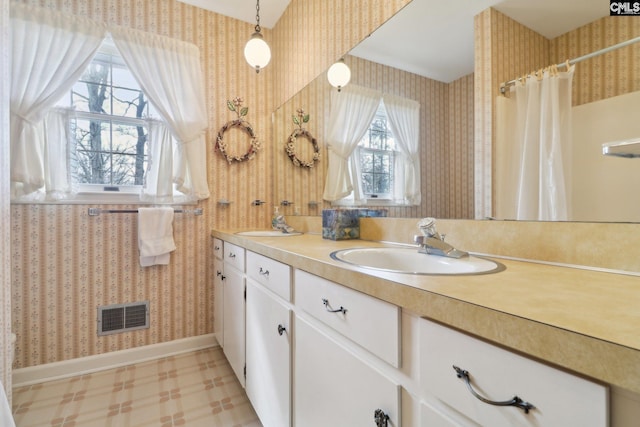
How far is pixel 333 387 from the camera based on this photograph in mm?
833

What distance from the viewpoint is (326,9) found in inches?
74.0

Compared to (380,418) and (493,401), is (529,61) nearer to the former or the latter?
(493,401)

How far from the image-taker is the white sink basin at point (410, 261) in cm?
91

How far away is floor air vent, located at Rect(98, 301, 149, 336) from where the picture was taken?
6.54 feet

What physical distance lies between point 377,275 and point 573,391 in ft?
1.23

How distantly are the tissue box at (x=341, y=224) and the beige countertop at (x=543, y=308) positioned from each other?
0.70 m

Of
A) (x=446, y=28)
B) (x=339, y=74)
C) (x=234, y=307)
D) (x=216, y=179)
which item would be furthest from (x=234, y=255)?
(x=446, y=28)

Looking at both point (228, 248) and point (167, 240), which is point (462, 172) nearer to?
point (228, 248)

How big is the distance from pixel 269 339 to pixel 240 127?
1.76 metres

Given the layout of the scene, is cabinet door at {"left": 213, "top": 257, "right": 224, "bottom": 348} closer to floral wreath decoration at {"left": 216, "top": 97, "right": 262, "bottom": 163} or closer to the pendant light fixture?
floral wreath decoration at {"left": 216, "top": 97, "right": 262, "bottom": 163}

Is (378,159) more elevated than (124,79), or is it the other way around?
(124,79)

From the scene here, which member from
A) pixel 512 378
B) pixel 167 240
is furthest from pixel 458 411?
pixel 167 240

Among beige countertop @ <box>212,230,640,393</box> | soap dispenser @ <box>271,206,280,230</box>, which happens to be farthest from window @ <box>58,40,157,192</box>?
A: beige countertop @ <box>212,230,640,393</box>

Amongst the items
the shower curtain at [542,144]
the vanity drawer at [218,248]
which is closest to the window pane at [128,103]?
the vanity drawer at [218,248]
